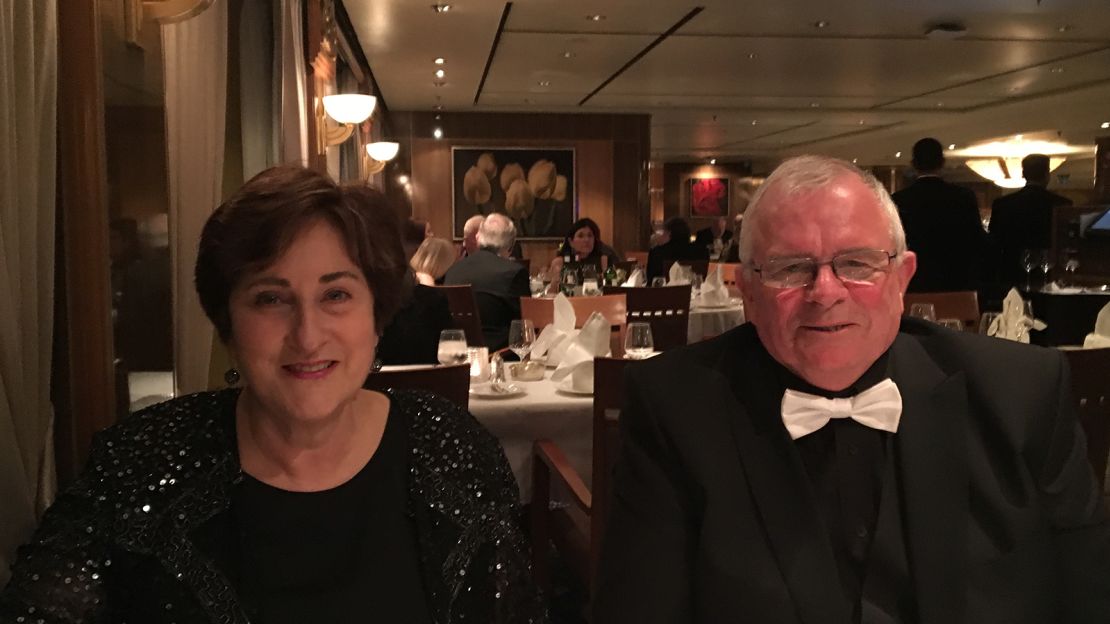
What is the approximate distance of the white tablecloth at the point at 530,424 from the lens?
2973mm

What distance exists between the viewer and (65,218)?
1.73m

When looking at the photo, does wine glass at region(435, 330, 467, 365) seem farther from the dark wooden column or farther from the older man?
the older man

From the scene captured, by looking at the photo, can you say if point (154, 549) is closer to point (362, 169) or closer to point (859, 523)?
point (859, 523)

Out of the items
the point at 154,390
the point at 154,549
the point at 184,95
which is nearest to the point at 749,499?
the point at 154,549

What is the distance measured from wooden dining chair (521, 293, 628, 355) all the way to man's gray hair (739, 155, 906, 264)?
9.16ft

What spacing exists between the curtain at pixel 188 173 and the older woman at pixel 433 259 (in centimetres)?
225

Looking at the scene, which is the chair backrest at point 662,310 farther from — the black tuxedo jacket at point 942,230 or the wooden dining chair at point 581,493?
the wooden dining chair at point 581,493

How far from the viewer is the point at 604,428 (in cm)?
243

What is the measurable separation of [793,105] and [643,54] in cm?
426

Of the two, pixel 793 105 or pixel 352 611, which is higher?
pixel 793 105

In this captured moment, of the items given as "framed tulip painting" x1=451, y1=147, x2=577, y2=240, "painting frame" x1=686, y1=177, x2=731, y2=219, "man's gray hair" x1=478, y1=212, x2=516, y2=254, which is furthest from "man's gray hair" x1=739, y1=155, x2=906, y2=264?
"painting frame" x1=686, y1=177, x2=731, y2=219

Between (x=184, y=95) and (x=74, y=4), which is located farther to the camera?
(x=184, y=95)

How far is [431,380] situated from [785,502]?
3.80 ft

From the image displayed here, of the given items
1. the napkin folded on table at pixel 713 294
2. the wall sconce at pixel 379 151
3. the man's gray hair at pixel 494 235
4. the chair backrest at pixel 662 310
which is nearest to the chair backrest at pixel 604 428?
the chair backrest at pixel 662 310
